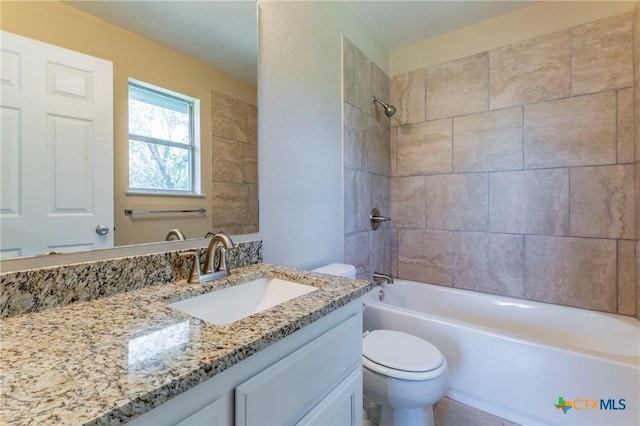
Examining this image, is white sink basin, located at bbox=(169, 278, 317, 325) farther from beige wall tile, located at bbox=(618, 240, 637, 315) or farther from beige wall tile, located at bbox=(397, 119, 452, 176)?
beige wall tile, located at bbox=(618, 240, 637, 315)

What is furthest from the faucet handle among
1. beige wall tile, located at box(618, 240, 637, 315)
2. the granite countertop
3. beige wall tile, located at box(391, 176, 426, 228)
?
beige wall tile, located at box(618, 240, 637, 315)

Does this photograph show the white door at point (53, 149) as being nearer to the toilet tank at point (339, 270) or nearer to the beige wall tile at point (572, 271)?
the toilet tank at point (339, 270)

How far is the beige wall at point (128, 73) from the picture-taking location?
0.77 metres

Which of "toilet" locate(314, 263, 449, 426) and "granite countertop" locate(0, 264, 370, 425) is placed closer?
"granite countertop" locate(0, 264, 370, 425)

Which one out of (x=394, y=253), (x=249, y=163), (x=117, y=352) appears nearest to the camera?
(x=117, y=352)

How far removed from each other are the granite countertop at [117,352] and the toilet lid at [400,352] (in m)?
0.65

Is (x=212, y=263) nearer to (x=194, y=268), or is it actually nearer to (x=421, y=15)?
(x=194, y=268)

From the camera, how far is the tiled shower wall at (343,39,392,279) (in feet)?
6.65

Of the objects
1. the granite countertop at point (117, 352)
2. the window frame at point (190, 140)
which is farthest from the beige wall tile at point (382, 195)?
the granite countertop at point (117, 352)

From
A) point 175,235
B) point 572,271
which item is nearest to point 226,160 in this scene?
point 175,235

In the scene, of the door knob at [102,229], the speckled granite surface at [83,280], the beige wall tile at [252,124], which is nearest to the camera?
the speckled granite surface at [83,280]

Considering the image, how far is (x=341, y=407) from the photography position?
0.86 metres

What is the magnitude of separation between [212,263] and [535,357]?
5.33 feet

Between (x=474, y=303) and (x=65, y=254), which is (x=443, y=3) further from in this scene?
(x=65, y=254)
